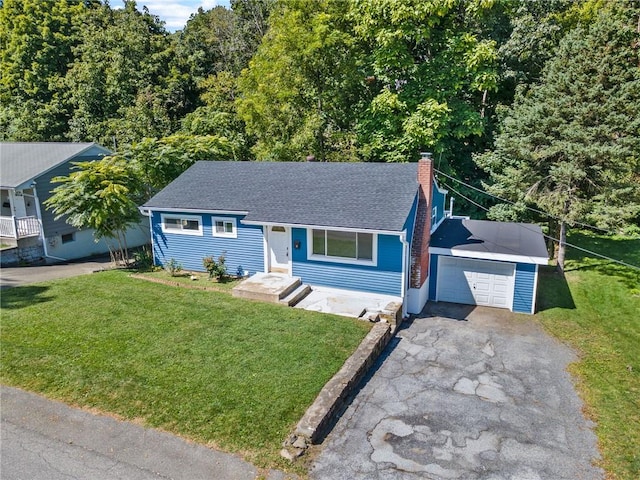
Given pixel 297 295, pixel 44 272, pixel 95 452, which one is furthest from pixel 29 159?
pixel 95 452

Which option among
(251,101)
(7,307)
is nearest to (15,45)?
(251,101)

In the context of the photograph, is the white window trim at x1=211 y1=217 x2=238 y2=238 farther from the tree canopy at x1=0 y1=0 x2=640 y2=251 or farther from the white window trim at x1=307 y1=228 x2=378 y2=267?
the tree canopy at x1=0 y1=0 x2=640 y2=251

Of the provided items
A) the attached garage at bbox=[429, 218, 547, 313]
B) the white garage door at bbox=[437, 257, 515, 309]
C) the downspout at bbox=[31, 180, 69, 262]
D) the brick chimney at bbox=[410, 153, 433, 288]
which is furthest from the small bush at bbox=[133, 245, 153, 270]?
the white garage door at bbox=[437, 257, 515, 309]

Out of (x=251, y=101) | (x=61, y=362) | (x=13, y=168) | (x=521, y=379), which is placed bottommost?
(x=521, y=379)

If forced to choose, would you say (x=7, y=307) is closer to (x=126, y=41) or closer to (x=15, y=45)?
(x=126, y=41)

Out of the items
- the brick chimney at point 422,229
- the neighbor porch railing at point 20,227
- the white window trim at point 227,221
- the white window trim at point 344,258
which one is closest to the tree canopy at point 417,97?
the neighbor porch railing at point 20,227

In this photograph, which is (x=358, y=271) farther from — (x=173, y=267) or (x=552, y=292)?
(x=552, y=292)

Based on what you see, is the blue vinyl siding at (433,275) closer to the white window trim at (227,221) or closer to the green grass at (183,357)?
the green grass at (183,357)

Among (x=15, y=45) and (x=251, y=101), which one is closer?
(x=251, y=101)
